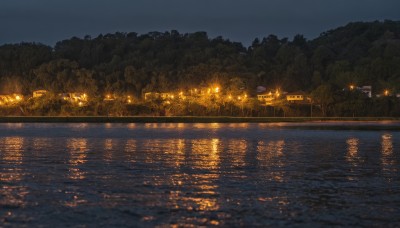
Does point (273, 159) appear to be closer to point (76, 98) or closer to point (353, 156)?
point (353, 156)

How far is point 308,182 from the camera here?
73.7ft

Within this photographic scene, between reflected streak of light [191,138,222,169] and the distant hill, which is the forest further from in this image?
reflected streak of light [191,138,222,169]

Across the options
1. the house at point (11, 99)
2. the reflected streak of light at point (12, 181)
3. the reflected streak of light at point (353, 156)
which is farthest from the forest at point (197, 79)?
the reflected streak of light at point (12, 181)

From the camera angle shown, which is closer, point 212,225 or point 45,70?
point 212,225

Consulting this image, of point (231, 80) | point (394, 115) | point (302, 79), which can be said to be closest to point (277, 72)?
point (302, 79)

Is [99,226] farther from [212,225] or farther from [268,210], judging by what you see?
[268,210]

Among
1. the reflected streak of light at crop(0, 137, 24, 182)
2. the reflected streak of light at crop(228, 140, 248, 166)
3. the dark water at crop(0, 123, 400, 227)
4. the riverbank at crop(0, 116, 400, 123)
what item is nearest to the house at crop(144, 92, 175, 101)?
the riverbank at crop(0, 116, 400, 123)

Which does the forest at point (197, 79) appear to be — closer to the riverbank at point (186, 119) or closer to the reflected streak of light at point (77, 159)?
the riverbank at point (186, 119)

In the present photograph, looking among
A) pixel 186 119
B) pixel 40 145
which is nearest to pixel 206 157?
pixel 40 145

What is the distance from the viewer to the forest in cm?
11438

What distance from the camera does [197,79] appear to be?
470 feet

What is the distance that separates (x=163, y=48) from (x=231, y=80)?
7165 centimetres

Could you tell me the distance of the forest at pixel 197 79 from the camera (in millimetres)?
114375

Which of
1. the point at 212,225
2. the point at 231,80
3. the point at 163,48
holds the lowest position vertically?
the point at 212,225
